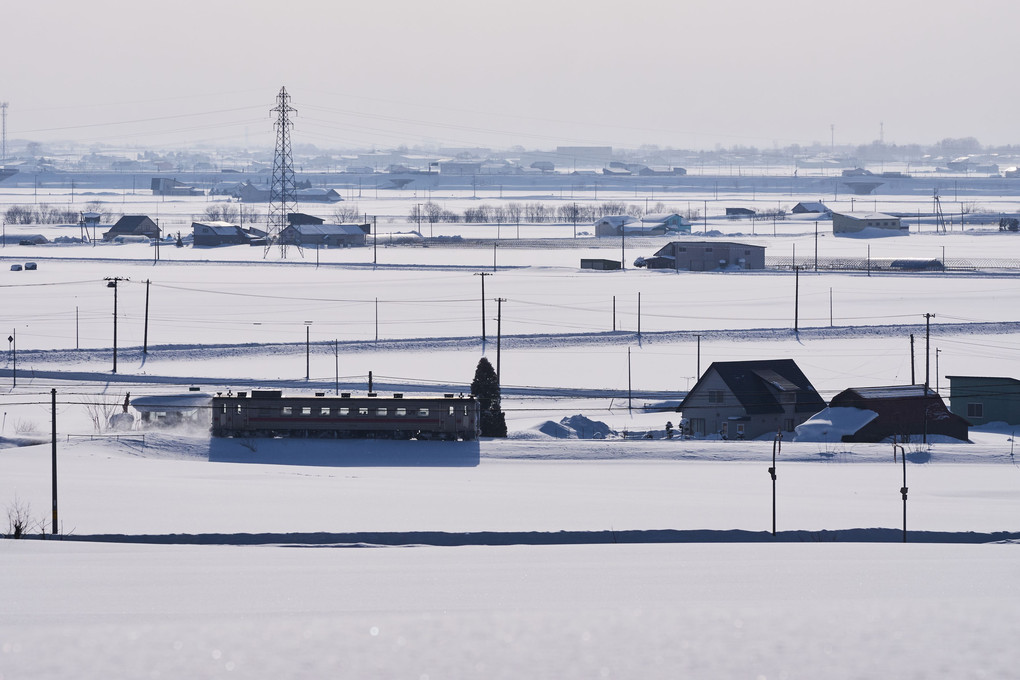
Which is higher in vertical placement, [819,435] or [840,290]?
[840,290]

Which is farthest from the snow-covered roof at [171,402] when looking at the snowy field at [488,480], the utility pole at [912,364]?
the utility pole at [912,364]

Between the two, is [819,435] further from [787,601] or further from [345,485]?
[787,601]

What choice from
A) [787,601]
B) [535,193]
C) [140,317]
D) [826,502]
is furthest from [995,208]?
[787,601]

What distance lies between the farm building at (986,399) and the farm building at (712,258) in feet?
58.7

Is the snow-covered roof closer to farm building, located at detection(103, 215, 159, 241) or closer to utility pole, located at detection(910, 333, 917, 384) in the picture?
utility pole, located at detection(910, 333, 917, 384)

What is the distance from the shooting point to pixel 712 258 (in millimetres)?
32375

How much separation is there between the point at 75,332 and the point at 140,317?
169 cm

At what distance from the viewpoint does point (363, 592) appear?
6.90 m

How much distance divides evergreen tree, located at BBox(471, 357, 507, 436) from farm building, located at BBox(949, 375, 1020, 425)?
18.1 feet

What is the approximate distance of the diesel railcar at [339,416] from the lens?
42.6 ft

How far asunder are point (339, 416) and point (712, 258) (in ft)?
68.6

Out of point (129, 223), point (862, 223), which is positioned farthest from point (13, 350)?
point (862, 223)

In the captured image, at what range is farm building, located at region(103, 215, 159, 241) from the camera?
1734 inches

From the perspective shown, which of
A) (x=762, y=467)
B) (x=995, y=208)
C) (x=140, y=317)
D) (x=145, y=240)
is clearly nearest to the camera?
(x=762, y=467)
